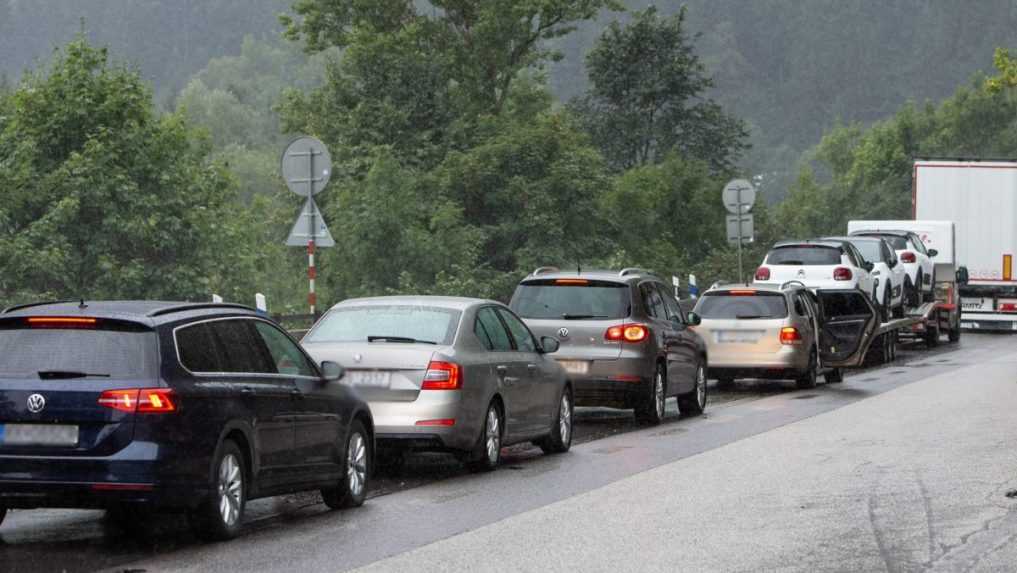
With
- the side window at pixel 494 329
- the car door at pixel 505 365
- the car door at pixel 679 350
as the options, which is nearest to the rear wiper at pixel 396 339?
the car door at pixel 505 365

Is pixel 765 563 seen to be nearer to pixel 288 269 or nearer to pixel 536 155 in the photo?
pixel 536 155

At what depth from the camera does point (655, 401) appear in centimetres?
1914

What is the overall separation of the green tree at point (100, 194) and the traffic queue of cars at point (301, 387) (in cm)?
2275

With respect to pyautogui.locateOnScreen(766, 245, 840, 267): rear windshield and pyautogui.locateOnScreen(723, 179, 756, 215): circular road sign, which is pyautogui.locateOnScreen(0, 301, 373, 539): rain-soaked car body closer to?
pyautogui.locateOnScreen(766, 245, 840, 267): rear windshield

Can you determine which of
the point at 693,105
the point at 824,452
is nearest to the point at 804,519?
the point at 824,452

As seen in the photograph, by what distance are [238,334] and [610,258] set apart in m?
38.8

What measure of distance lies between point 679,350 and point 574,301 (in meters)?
1.70

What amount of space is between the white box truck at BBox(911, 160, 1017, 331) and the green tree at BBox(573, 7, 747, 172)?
1240 inches

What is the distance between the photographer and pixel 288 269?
189 feet

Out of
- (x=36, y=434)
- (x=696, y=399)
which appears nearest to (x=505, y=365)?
(x=36, y=434)

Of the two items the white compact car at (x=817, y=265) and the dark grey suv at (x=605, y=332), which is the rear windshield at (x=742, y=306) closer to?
the white compact car at (x=817, y=265)


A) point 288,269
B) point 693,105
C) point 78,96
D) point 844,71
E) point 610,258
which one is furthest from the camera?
point 844,71

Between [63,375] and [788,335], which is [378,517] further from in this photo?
[788,335]

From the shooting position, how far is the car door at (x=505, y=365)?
14383 mm
